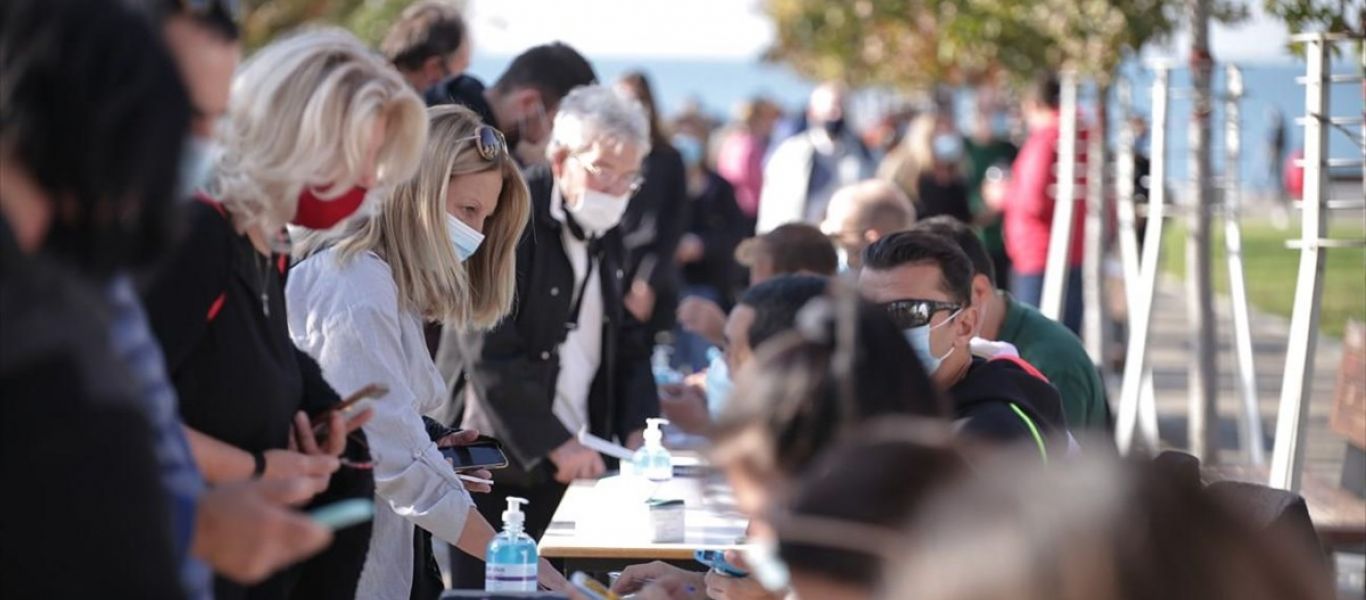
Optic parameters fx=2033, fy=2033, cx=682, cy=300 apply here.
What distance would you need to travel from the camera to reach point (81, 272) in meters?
2.39

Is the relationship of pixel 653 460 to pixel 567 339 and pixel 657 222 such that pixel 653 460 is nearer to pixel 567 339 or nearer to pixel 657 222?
pixel 567 339

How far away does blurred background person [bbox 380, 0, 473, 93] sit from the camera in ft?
24.2

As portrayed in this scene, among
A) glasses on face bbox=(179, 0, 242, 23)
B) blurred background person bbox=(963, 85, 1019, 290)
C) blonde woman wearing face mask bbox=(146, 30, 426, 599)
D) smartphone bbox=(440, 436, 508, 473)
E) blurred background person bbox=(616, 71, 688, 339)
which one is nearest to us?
glasses on face bbox=(179, 0, 242, 23)

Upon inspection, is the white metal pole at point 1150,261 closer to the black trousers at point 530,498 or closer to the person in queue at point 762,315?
the black trousers at point 530,498

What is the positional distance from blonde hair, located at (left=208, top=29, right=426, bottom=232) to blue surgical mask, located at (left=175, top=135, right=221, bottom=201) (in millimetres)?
63

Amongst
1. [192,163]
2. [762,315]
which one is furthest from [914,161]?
[192,163]

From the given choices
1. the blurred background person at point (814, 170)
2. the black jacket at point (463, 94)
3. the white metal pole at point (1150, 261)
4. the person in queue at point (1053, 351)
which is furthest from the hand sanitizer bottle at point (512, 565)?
the blurred background person at point (814, 170)

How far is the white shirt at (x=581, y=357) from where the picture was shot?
21.4 ft

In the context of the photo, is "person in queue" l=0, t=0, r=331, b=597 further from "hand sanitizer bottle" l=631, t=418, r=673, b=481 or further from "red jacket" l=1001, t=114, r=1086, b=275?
"red jacket" l=1001, t=114, r=1086, b=275

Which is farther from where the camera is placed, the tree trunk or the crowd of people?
the tree trunk

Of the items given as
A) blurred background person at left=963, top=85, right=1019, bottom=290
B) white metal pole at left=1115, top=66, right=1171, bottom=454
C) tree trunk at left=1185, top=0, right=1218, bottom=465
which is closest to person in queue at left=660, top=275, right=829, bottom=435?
white metal pole at left=1115, top=66, right=1171, bottom=454

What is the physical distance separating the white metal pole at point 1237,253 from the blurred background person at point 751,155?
6.48 m

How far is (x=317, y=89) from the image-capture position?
3213 millimetres

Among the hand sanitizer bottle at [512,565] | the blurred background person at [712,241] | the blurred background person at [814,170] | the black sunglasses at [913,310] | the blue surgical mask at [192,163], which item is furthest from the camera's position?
the blurred background person at [712,241]
